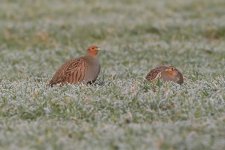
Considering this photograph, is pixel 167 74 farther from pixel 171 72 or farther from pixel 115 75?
pixel 115 75

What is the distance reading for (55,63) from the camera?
17859 mm

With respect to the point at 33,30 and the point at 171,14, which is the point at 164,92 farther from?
the point at 171,14

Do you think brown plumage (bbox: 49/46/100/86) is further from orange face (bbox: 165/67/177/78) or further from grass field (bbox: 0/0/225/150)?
orange face (bbox: 165/67/177/78)

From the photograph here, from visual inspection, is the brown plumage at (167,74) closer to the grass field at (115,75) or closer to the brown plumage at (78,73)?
the grass field at (115,75)

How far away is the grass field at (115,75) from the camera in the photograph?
772cm

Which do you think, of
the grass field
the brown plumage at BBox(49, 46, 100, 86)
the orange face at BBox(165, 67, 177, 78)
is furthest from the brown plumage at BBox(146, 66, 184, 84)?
the brown plumage at BBox(49, 46, 100, 86)

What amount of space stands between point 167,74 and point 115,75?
2577 mm

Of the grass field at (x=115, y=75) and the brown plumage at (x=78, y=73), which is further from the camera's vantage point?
the brown plumage at (x=78, y=73)

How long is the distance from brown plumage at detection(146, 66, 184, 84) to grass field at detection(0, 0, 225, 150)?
39 cm

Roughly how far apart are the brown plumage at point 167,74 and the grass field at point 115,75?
15.5 inches

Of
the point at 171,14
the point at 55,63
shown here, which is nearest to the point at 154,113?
the point at 55,63

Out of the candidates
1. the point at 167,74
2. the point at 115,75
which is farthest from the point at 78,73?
the point at 115,75

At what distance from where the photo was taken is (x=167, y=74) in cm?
1191

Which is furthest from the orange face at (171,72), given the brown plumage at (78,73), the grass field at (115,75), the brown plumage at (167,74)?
the brown plumage at (78,73)
